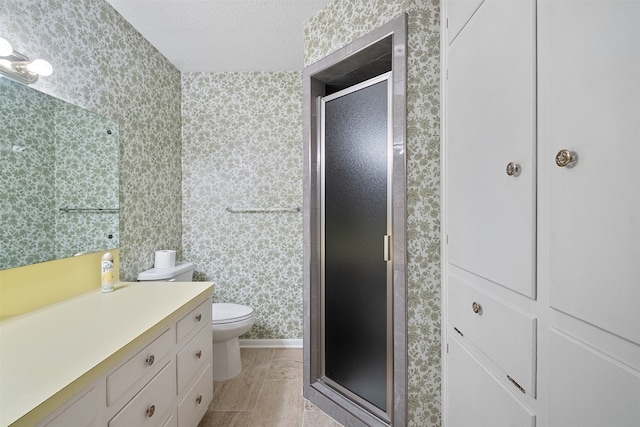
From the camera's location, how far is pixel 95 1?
6.04 ft

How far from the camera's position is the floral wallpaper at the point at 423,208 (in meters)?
1.44

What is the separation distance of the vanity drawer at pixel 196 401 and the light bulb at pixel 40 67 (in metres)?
1.68

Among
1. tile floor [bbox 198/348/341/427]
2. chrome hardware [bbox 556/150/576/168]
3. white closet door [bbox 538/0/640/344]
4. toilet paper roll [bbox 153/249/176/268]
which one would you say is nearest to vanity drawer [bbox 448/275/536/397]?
white closet door [bbox 538/0/640/344]

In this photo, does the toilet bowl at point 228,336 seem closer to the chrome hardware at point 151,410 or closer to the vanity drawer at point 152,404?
the vanity drawer at point 152,404

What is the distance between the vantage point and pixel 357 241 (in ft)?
6.10

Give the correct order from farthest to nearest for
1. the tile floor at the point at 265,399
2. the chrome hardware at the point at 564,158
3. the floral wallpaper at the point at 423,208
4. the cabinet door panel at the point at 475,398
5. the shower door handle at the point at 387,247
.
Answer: the tile floor at the point at 265,399, the shower door handle at the point at 387,247, the floral wallpaper at the point at 423,208, the cabinet door panel at the point at 475,398, the chrome hardware at the point at 564,158

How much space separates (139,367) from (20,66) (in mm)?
1396

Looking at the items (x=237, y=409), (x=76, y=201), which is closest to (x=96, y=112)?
(x=76, y=201)

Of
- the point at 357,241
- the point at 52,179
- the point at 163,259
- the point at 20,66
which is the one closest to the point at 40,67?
the point at 20,66

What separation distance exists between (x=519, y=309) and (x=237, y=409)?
6.02 ft

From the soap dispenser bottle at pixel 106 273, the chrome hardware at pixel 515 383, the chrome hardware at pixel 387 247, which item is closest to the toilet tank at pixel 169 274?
the soap dispenser bottle at pixel 106 273

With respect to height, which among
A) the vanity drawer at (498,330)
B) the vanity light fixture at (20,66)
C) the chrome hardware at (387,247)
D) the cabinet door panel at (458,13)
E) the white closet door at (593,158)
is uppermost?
the cabinet door panel at (458,13)

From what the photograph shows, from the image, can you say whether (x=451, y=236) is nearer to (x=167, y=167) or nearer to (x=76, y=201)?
(x=76, y=201)

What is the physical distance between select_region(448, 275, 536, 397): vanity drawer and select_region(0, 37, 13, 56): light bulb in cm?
209
